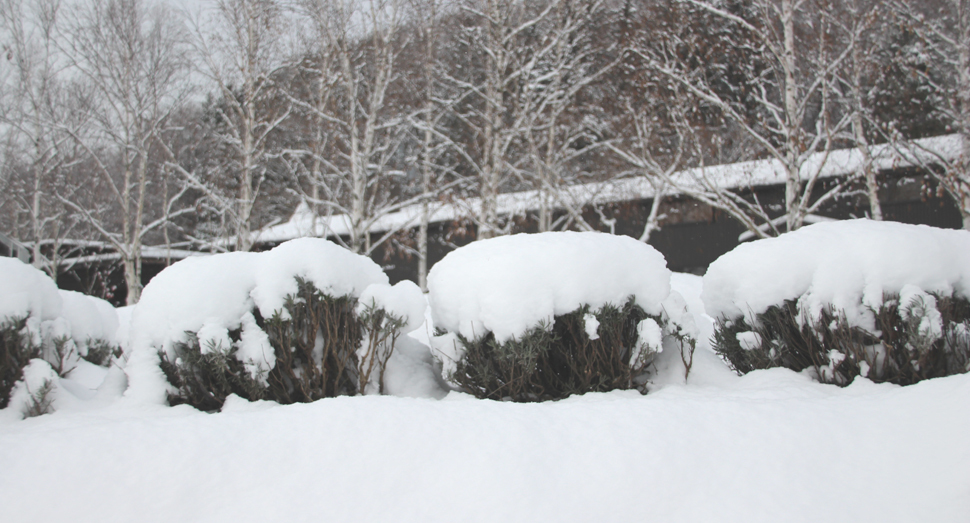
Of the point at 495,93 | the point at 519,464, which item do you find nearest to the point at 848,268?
the point at 519,464

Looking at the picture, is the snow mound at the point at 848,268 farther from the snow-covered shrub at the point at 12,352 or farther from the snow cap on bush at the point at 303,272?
the snow-covered shrub at the point at 12,352

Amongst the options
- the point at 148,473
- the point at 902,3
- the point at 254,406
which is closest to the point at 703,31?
the point at 902,3

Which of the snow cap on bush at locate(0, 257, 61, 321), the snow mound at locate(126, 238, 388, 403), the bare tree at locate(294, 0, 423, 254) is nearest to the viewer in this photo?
the snow mound at locate(126, 238, 388, 403)

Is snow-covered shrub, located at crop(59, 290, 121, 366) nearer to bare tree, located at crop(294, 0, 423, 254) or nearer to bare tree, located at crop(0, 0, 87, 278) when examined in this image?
bare tree, located at crop(294, 0, 423, 254)

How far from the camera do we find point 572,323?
3.61m

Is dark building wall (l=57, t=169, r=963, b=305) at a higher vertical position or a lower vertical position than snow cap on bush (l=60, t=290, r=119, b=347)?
higher

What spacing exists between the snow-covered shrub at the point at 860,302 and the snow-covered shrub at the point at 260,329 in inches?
95.1

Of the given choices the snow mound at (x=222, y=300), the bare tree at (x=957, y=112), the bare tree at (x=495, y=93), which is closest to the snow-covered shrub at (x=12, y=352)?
the snow mound at (x=222, y=300)

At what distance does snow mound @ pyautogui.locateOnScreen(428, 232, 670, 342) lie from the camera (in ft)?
11.4

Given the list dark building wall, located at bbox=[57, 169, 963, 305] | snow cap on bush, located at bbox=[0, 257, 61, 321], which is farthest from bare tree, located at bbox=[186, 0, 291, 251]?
snow cap on bush, located at bbox=[0, 257, 61, 321]

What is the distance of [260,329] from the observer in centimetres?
362

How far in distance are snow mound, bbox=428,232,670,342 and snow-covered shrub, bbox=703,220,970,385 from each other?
749 millimetres

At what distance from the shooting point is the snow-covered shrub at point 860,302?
3.43 metres

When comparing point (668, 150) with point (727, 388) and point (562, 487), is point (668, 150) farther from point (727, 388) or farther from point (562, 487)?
point (562, 487)
